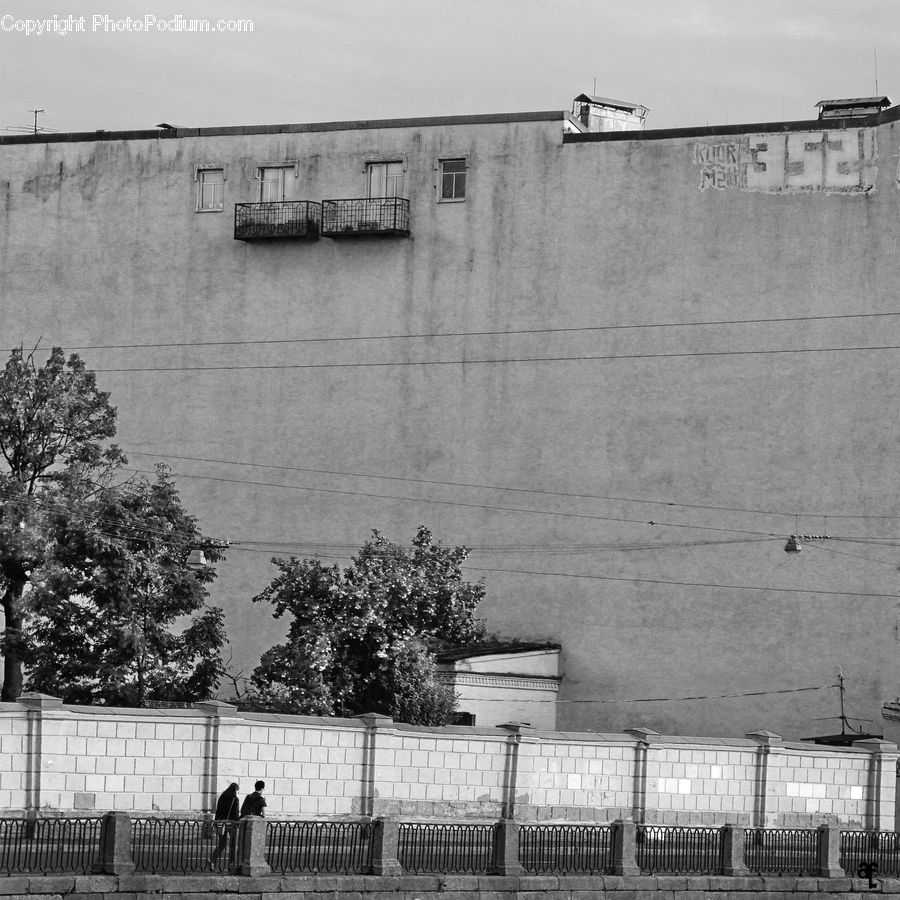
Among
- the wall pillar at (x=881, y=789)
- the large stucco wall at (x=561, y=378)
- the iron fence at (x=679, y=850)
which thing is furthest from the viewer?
the large stucco wall at (x=561, y=378)

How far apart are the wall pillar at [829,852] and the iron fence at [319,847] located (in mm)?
9340

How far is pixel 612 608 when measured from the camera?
185 ft

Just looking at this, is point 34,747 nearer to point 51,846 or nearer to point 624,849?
→ point 51,846

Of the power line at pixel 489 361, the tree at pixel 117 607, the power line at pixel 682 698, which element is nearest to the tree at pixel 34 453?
the tree at pixel 117 607

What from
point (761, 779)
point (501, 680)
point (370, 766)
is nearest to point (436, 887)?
point (370, 766)

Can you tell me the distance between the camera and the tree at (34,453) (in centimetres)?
4412

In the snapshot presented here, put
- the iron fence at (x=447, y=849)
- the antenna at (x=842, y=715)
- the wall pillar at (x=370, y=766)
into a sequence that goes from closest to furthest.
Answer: the iron fence at (x=447, y=849) < the wall pillar at (x=370, y=766) < the antenna at (x=842, y=715)

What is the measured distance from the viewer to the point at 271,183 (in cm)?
6072

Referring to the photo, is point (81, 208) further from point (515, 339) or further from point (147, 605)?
point (147, 605)

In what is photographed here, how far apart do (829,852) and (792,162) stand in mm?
25379

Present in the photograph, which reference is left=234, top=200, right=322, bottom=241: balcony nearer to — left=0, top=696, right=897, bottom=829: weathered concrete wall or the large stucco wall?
the large stucco wall

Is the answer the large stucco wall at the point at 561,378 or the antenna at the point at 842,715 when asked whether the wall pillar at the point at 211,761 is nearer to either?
the large stucco wall at the point at 561,378

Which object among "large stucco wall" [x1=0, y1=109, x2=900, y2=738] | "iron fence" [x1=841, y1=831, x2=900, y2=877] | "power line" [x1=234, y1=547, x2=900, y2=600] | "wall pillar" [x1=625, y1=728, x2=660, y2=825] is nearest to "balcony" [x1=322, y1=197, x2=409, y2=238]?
"large stucco wall" [x1=0, y1=109, x2=900, y2=738]

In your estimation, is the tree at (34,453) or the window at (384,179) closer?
the tree at (34,453)
